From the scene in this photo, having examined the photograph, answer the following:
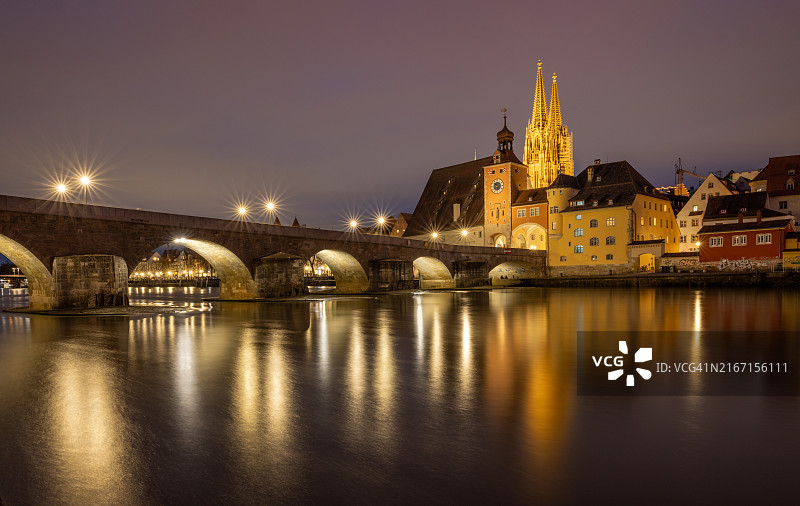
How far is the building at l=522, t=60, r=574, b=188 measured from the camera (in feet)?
312

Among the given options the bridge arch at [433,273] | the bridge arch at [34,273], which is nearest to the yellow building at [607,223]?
the bridge arch at [433,273]

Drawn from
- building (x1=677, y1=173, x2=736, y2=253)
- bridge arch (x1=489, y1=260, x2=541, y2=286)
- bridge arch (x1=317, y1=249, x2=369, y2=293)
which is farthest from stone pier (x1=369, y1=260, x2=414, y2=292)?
building (x1=677, y1=173, x2=736, y2=253)

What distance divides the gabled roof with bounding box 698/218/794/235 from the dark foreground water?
2053 inches

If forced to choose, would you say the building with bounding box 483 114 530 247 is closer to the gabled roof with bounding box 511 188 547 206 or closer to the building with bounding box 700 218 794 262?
the gabled roof with bounding box 511 188 547 206

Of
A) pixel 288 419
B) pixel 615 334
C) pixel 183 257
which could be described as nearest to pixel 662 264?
pixel 615 334

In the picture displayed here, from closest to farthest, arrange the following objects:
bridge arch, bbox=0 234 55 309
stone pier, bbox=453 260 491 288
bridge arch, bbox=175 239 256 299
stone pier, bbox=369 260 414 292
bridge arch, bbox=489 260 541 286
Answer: bridge arch, bbox=0 234 55 309
bridge arch, bbox=175 239 256 299
stone pier, bbox=369 260 414 292
stone pier, bbox=453 260 491 288
bridge arch, bbox=489 260 541 286

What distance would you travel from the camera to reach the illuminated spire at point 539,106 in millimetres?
97500

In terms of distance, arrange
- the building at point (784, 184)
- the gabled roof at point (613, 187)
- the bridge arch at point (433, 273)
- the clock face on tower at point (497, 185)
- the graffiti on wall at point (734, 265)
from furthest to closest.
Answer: the clock face on tower at point (497, 185) → the gabled roof at point (613, 187) → the building at point (784, 184) → the bridge arch at point (433, 273) → the graffiti on wall at point (734, 265)

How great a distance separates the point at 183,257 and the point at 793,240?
422 feet

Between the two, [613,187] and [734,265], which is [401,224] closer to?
[613,187]

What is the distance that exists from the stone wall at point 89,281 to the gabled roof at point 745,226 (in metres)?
56.3

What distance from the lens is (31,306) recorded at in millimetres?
26391

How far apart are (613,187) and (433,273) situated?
2673 cm

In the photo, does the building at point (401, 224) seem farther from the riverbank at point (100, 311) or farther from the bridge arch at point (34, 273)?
the bridge arch at point (34, 273)
